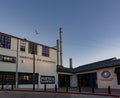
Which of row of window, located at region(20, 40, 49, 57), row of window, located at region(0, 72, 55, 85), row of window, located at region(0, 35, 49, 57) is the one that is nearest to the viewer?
row of window, located at region(0, 72, 55, 85)

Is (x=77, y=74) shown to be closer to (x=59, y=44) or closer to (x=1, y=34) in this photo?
(x=59, y=44)

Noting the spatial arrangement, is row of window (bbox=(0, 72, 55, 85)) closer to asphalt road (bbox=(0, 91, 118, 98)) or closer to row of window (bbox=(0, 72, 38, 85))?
row of window (bbox=(0, 72, 38, 85))

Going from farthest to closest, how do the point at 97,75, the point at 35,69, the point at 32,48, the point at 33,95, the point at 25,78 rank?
the point at 97,75 → the point at 32,48 → the point at 35,69 → the point at 25,78 → the point at 33,95

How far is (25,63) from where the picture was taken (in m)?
31.0

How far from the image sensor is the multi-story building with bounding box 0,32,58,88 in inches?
1106

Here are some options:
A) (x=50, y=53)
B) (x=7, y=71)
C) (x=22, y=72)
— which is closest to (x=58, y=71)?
(x=50, y=53)

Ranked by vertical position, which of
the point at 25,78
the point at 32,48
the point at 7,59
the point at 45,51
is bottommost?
the point at 25,78

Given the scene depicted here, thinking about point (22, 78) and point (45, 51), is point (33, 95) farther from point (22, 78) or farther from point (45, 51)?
point (45, 51)

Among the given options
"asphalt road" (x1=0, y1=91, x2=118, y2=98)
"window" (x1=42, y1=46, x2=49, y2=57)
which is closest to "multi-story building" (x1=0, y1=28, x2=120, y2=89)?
"window" (x1=42, y1=46, x2=49, y2=57)

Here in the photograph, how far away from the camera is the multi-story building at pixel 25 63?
28.1 m

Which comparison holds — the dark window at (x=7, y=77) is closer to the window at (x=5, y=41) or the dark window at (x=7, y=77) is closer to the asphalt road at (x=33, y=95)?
the window at (x=5, y=41)

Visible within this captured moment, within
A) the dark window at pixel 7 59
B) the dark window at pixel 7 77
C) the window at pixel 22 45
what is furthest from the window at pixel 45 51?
the dark window at pixel 7 77

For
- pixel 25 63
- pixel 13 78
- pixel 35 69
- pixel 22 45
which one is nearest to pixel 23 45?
pixel 22 45

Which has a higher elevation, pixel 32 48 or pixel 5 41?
pixel 5 41
